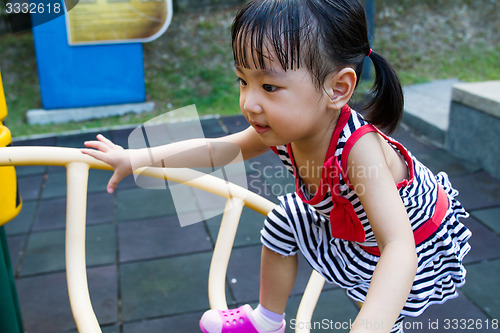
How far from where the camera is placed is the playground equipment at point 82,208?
1.00 m

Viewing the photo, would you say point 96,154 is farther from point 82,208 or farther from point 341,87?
point 341,87

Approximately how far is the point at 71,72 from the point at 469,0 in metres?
4.47

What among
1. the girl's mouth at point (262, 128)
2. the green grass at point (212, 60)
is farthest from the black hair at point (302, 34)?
the green grass at point (212, 60)

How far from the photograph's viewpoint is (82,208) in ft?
3.50

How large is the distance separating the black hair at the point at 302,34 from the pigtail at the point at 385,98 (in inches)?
4.9

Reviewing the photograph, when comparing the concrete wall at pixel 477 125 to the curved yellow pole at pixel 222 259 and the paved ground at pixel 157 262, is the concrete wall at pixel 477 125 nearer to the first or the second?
the paved ground at pixel 157 262

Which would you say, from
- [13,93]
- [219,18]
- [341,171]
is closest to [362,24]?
[341,171]

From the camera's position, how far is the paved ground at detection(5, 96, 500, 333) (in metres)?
1.77

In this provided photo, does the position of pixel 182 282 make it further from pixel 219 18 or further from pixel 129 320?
pixel 219 18

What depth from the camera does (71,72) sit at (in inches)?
158

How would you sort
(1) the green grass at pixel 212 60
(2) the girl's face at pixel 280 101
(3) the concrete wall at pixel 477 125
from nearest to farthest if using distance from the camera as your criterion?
(2) the girl's face at pixel 280 101
(3) the concrete wall at pixel 477 125
(1) the green grass at pixel 212 60

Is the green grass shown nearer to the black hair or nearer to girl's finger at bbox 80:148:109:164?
girl's finger at bbox 80:148:109:164

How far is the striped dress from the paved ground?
56 cm

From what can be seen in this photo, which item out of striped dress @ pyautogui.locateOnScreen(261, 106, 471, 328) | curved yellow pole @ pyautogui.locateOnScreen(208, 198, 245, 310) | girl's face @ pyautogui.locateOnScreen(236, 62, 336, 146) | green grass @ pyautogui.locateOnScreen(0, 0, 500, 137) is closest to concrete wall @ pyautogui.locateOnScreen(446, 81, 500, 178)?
green grass @ pyautogui.locateOnScreen(0, 0, 500, 137)
